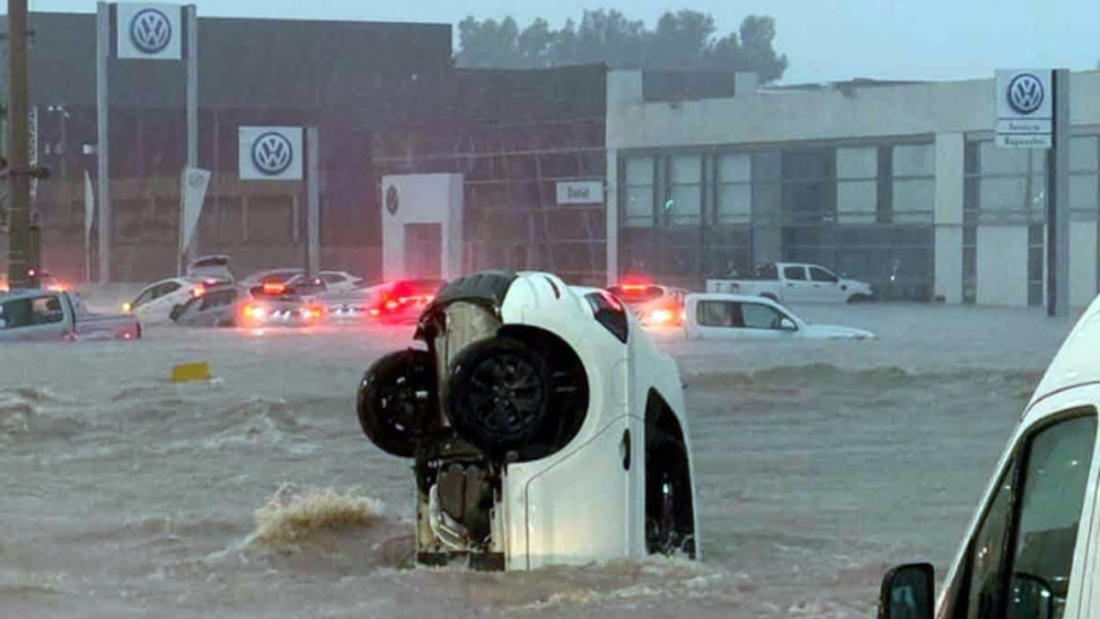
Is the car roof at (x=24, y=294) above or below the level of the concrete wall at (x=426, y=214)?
below

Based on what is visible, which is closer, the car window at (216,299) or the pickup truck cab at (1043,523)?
the pickup truck cab at (1043,523)

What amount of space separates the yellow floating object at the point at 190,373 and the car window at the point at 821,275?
1250 inches

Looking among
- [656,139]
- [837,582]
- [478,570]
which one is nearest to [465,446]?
[478,570]

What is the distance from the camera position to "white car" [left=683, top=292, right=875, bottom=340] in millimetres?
32969

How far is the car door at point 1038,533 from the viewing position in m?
3.40

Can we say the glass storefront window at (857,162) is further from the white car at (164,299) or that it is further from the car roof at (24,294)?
the car roof at (24,294)

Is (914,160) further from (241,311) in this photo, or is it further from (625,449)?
(625,449)

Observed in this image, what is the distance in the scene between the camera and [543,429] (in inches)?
357

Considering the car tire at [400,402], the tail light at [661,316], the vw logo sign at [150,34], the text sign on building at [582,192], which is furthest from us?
the text sign on building at [582,192]

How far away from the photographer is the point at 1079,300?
5253 cm

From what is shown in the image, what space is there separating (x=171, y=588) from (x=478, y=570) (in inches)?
101

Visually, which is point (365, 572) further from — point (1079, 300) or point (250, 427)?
point (1079, 300)

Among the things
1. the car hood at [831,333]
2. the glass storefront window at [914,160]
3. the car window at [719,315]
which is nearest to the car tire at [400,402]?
the car hood at [831,333]

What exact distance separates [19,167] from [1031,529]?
35.5 metres
